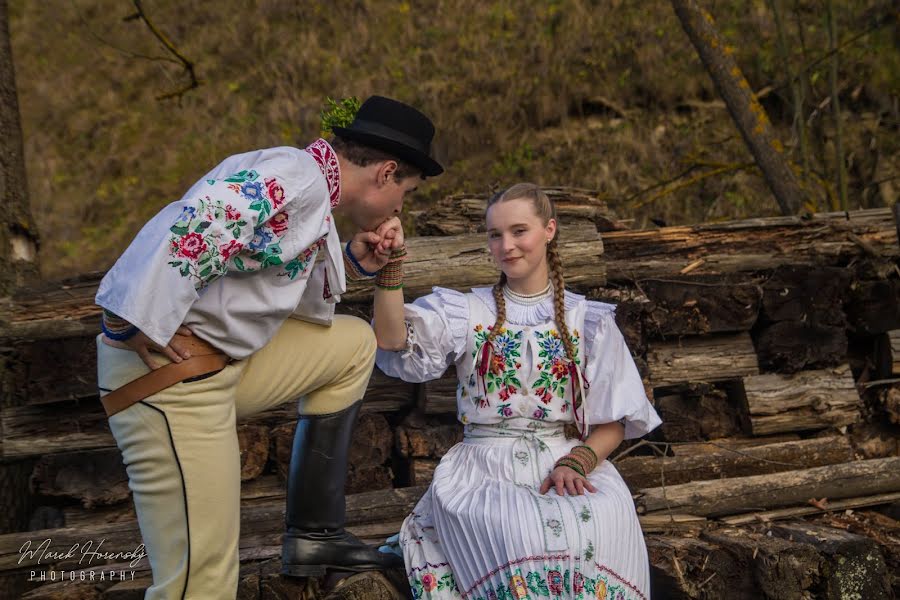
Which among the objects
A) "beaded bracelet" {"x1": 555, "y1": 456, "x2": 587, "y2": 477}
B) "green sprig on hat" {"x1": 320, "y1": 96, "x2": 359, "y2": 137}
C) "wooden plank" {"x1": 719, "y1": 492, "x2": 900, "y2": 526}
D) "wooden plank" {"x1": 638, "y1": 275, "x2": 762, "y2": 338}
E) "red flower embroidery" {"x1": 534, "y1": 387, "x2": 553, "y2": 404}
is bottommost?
"wooden plank" {"x1": 719, "y1": 492, "x2": 900, "y2": 526}

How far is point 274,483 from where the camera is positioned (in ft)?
13.1

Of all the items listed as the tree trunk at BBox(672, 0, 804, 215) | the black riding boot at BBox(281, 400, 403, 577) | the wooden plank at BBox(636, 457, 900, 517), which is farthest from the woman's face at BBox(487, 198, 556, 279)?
the tree trunk at BBox(672, 0, 804, 215)

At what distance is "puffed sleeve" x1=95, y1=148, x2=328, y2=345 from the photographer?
2311 millimetres

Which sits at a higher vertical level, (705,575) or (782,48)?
(782,48)

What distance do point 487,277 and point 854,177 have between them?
5359 mm

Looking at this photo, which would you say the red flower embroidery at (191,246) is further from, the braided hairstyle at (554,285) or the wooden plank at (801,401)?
the wooden plank at (801,401)

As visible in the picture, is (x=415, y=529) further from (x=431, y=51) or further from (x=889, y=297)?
(x=431, y=51)

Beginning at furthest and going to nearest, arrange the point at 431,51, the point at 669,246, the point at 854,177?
the point at 431,51 → the point at 854,177 → the point at 669,246

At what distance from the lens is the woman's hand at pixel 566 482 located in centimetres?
293

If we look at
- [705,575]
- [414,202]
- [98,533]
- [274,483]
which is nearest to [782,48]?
[414,202]

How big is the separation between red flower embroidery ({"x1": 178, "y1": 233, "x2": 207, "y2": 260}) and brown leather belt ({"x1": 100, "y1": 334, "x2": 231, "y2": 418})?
311 mm

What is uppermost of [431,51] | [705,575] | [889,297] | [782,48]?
[431,51]

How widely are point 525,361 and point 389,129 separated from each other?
1.09m

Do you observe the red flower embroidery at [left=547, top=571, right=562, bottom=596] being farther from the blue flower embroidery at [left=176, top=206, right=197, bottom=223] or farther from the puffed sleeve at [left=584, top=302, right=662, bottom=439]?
the blue flower embroidery at [left=176, top=206, right=197, bottom=223]
